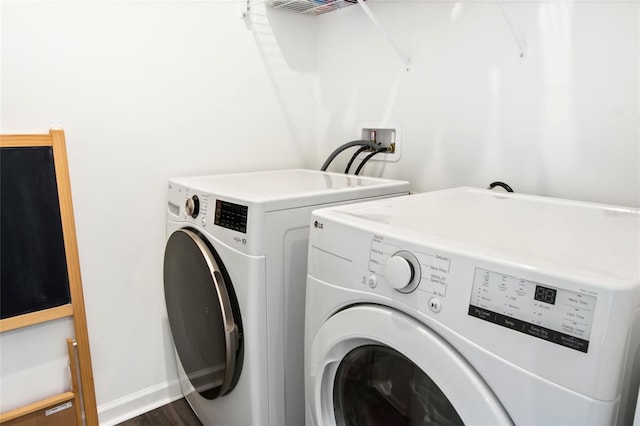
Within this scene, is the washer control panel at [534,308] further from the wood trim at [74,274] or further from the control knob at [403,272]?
the wood trim at [74,274]

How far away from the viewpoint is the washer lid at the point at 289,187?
1.17 m

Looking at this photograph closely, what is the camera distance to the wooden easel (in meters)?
1.33

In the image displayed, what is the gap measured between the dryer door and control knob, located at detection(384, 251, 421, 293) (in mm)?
62

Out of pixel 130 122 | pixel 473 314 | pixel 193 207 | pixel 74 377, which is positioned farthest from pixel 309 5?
pixel 74 377

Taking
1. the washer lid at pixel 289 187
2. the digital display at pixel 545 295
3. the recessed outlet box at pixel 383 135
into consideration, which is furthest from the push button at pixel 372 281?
the recessed outlet box at pixel 383 135

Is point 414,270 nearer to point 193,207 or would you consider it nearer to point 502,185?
point 502,185

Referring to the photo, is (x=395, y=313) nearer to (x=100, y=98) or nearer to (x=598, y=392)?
(x=598, y=392)

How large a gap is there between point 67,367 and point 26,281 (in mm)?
357

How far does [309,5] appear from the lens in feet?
5.82

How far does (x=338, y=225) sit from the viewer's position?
905 mm

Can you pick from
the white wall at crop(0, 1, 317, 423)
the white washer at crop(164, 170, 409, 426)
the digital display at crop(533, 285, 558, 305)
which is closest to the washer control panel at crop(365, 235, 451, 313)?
the digital display at crop(533, 285, 558, 305)

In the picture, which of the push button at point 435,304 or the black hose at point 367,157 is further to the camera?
the black hose at point 367,157

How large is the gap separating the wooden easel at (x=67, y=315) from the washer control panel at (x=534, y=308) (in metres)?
Result: 1.31

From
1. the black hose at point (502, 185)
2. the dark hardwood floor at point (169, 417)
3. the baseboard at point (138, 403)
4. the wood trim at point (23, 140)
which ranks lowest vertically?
the dark hardwood floor at point (169, 417)
